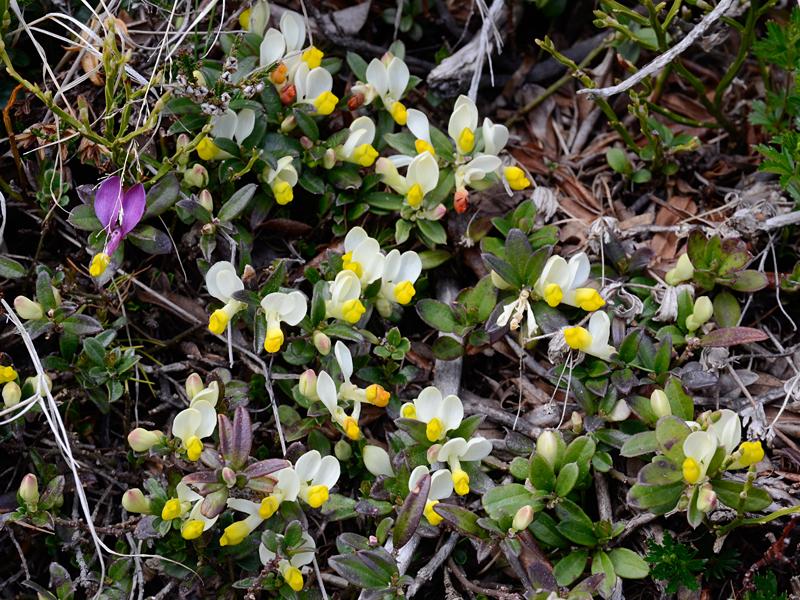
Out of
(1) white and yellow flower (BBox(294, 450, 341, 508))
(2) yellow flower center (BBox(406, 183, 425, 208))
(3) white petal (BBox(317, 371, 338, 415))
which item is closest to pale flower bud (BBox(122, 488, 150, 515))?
(1) white and yellow flower (BBox(294, 450, 341, 508))

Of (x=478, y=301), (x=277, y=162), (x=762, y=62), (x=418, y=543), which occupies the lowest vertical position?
(x=418, y=543)

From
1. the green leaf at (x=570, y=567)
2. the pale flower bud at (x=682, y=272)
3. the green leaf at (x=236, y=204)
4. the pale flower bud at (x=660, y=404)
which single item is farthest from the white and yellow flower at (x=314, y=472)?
the pale flower bud at (x=682, y=272)

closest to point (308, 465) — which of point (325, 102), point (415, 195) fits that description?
point (415, 195)

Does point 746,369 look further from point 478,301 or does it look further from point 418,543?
point 418,543

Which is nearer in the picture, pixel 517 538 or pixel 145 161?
pixel 517 538

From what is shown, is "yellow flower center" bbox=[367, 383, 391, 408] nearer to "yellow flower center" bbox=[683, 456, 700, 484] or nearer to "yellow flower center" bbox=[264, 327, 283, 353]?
"yellow flower center" bbox=[264, 327, 283, 353]

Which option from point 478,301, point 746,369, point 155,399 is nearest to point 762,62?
point 746,369
